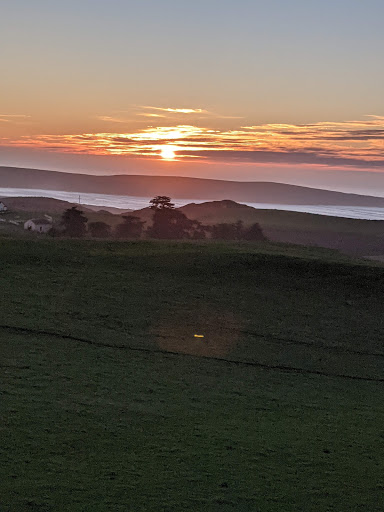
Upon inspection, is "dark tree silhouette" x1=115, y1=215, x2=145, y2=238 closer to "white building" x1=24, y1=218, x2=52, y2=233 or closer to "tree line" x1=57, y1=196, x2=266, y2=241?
"tree line" x1=57, y1=196, x2=266, y2=241

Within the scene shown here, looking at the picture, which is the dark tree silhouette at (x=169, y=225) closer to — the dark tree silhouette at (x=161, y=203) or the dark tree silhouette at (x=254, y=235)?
the dark tree silhouette at (x=161, y=203)

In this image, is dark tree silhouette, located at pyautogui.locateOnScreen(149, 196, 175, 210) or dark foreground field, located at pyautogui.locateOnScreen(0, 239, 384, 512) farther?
dark tree silhouette, located at pyautogui.locateOnScreen(149, 196, 175, 210)

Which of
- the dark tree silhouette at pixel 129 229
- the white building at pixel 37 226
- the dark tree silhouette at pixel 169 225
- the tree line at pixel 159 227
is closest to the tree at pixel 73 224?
the tree line at pixel 159 227

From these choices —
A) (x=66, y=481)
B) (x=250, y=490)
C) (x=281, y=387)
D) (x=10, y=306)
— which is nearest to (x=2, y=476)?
(x=66, y=481)

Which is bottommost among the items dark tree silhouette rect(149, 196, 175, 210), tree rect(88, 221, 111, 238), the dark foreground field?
the dark foreground field

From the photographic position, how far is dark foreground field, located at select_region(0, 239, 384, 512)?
1567 cm

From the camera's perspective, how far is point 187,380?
82.6ft

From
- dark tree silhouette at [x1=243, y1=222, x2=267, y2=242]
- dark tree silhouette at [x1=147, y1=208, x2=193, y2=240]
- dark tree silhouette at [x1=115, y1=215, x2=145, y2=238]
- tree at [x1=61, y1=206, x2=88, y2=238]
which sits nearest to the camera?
tree at [x1=61, y1=206, x2=88, y2=238]

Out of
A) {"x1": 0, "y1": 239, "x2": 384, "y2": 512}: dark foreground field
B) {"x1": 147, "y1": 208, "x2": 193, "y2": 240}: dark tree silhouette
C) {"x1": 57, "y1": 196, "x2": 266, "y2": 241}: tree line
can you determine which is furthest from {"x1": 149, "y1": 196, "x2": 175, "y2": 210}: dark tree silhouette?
{"x1": 0, "y1": 239, "x2": 384, "y2": 512}: dark foreground field

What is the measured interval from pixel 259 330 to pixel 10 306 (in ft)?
48.4

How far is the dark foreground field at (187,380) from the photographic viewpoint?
15.7 meters

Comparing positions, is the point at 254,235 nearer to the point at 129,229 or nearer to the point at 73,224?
the point at 129,229

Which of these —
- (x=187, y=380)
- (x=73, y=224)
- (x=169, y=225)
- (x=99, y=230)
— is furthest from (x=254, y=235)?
(x=187, y=380)

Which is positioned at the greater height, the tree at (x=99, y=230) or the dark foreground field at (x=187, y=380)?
the tree at (x=99, y=230)
